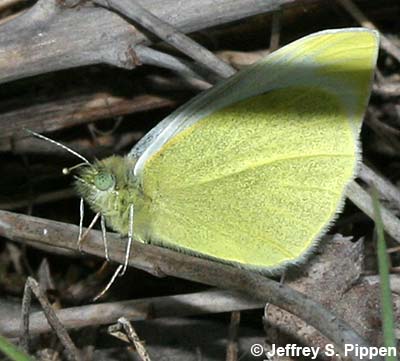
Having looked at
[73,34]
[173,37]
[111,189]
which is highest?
[73,34]

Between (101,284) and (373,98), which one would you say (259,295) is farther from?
(373,98)

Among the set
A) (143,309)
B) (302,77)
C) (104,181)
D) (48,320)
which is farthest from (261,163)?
(48,320)

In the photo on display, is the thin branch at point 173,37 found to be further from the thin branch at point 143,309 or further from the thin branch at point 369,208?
the thin branch at point 143,309

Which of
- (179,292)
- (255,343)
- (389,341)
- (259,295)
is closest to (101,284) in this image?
(179,292)

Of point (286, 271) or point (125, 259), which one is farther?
point (286, 271)

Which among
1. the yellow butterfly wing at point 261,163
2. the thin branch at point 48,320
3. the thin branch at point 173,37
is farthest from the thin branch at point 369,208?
the thin branch at point 48,320

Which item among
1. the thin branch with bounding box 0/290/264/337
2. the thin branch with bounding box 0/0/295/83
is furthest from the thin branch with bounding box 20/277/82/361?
the thin branch with bounding box 0/0/295/83

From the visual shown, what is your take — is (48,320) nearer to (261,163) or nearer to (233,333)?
(233,333)
